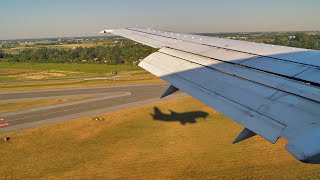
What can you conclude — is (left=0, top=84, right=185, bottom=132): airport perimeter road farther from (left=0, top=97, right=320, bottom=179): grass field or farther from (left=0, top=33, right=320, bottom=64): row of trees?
(left=0, top=33, right=320, bottom=64): row of trees

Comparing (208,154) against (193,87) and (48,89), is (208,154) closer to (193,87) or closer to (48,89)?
(193,87)

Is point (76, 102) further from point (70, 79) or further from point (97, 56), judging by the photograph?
point (97, 56)

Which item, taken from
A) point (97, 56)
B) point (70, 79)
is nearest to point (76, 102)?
point (70, 79)

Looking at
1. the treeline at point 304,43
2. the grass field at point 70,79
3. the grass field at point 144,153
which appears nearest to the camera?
the grass field at point 144,153

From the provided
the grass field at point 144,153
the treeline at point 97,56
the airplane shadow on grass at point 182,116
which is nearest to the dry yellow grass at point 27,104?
the grass field at point 144,153

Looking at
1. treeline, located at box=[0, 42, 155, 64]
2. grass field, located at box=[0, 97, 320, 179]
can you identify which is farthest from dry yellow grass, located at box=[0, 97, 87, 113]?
treeline, located at box=[0, 42, 155, 64]

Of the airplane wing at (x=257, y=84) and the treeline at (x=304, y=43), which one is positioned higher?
the airplane wing at (x=257, y=84)

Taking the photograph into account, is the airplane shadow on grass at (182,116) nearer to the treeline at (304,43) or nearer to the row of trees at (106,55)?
the row of trees at (106,55)
